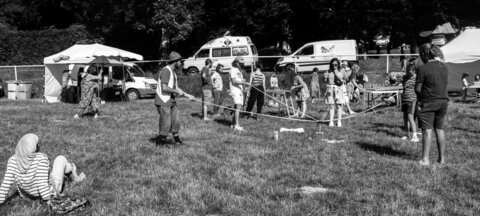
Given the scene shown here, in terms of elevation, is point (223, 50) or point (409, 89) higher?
point (223, 50)

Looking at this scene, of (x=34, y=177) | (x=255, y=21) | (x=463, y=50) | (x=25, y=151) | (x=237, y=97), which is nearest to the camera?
(x=25, y=151)

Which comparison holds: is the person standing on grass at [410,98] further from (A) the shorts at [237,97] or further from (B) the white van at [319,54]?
(B) the white van at [319,54]

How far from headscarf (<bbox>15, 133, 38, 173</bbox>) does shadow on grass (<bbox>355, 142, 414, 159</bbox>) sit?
5.70 metres

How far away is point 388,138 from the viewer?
35.9 feet

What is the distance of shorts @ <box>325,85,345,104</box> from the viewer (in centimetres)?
1242

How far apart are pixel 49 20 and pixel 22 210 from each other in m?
42.0

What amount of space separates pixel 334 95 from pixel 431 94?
460cm

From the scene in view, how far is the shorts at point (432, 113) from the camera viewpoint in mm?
7912

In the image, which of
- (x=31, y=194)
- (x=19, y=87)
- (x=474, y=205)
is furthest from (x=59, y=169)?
(x=19, y=87)

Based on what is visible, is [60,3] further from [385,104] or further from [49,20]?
[385,104]

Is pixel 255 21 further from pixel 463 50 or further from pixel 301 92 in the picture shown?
pixel 301 92

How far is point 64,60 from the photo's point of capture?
2250 cm

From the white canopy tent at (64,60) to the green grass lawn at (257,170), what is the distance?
378 inches

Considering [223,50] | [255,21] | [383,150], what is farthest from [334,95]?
[255,21]
